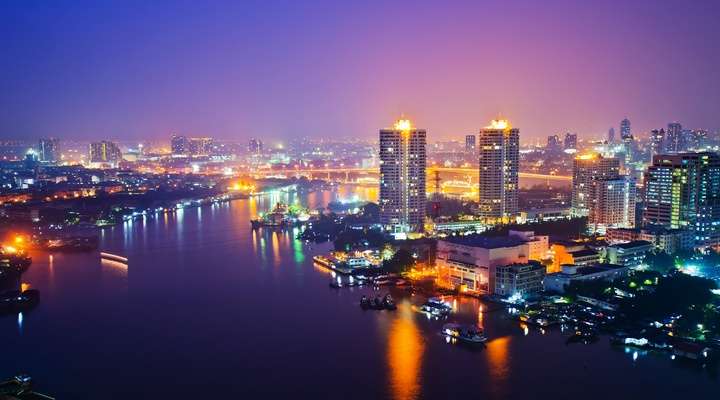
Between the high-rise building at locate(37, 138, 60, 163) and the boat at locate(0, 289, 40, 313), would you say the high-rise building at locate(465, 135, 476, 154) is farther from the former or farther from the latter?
the boat at locate(0, 289, 40, 313)

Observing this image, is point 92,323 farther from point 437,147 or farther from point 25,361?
point 437,147

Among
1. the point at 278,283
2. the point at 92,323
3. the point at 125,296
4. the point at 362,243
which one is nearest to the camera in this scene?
the point at 92,323

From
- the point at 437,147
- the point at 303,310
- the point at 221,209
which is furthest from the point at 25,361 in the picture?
the point at 437,147

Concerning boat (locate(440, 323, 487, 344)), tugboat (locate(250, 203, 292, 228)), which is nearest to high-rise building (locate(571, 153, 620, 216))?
tugboat (locate(250, 203, 292, 228))

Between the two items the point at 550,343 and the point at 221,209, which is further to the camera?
the point at 221,209

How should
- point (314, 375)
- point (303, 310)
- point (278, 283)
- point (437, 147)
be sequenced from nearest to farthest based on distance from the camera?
point (314, 375) → point (303, 310) → point (278, 283) → point (437, 147)

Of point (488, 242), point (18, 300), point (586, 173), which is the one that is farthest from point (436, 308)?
point (586, 173)
